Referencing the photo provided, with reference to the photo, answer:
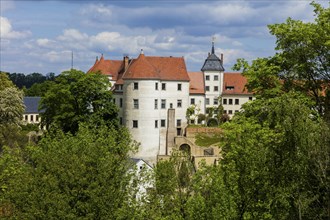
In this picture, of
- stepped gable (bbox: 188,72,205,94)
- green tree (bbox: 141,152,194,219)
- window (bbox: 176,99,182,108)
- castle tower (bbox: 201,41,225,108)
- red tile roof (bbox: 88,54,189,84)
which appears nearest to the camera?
green tree (bbox: 141,152,194,219)

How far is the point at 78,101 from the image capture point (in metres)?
59.0

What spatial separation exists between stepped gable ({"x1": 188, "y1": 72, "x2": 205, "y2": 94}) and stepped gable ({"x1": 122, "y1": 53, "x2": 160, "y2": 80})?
584 inches

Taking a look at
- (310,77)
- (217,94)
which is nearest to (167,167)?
(310,77)

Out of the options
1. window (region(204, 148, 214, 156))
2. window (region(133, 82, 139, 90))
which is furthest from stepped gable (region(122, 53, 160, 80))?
window (region(204, 148, 214, 156))

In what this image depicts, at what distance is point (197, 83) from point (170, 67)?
526 inches

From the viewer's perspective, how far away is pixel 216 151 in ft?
186

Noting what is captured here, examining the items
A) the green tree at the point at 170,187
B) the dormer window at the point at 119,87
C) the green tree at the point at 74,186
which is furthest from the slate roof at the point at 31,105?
the green tree at the point at 170,187

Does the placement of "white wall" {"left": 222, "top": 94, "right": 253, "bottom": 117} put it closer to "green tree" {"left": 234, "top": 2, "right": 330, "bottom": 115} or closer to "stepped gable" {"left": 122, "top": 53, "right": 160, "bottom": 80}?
"stepped gable" {"left": 122, "top": 53, "right": 160, "bottom": 80}

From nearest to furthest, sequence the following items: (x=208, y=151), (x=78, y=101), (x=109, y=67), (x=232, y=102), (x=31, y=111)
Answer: (x=208, y=151) → (x=78, y=101) → (x=109, y=67) → (x=232, y=102) → (x=31, y=111)

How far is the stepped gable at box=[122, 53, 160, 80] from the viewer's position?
199 feet

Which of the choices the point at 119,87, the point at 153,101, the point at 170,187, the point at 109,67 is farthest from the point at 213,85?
the point at 170,187

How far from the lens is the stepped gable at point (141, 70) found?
60.7m

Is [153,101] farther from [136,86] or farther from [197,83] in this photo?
[197,83]

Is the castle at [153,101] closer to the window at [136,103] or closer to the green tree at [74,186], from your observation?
the window at [136,103]
